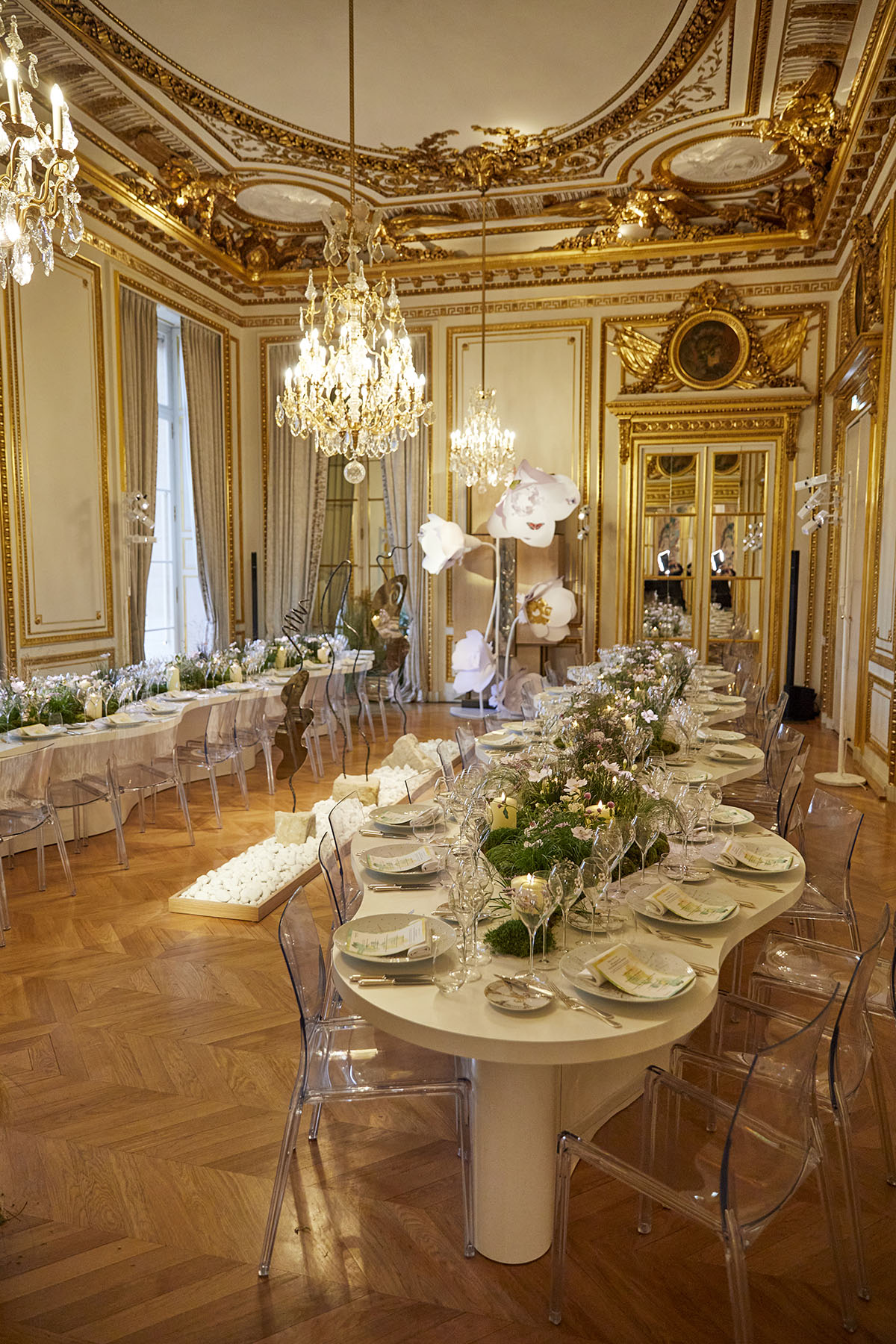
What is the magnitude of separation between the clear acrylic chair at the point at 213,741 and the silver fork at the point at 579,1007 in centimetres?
430

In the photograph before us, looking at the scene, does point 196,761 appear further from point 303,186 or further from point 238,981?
point 303,186

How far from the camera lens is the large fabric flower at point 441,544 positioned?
9.70m


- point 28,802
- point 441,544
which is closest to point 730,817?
point 28,802

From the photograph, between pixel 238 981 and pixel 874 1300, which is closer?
pixel 874 1300

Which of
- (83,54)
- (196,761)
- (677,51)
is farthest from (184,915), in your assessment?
(677,51)

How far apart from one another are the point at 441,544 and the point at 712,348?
3.70 m

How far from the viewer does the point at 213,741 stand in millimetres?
6203

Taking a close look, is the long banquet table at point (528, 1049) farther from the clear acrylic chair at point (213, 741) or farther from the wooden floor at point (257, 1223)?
the clear acrylic chair at point (213, 741)

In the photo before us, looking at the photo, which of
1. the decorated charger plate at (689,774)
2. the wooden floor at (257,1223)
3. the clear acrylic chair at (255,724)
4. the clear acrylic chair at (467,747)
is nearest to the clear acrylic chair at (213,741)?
the clear acrylic chair at (255,724)

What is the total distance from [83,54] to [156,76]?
0.55m

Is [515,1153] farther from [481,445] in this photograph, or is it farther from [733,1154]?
[481,445]

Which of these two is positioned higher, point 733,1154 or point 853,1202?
point 733,1154

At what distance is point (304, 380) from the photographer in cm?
579

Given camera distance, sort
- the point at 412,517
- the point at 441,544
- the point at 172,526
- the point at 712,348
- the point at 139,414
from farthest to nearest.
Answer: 1. the point at 412,517
2. the point at 172,526
3. the point at 712,348
4. the point at 441,544
5. the point at 139,414
